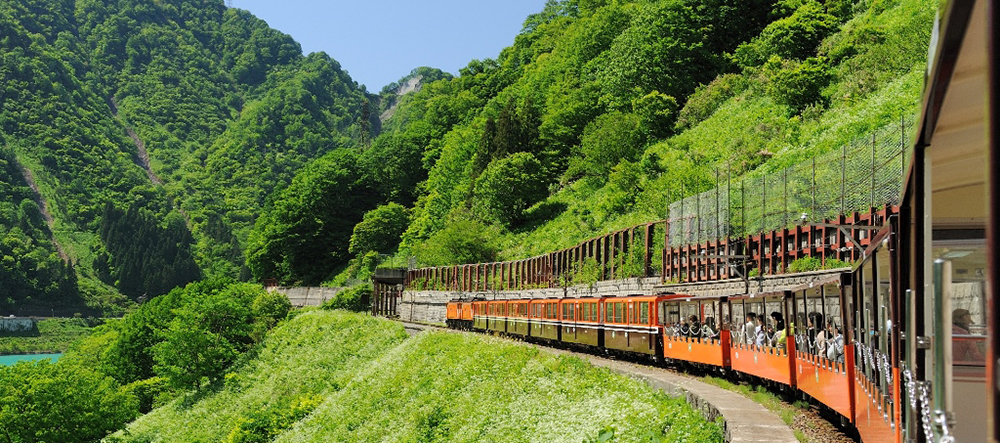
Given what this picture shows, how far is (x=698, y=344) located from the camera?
24.4 m

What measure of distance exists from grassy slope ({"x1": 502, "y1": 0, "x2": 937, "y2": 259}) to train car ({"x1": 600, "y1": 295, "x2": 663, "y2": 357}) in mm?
16205

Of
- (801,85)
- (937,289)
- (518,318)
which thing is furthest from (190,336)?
(937,289)

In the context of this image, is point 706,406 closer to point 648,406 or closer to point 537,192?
point 648,406

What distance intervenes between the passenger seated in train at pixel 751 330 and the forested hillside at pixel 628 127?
74.1ft

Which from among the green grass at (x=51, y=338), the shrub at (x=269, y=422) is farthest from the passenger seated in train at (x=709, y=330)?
the green grass at (x=51, y=338)

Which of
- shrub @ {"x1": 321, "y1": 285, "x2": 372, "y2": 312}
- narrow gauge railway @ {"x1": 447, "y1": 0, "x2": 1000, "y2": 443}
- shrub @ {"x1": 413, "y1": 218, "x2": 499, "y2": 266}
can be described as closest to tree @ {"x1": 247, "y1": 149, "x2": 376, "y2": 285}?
shrub @ {"x1": 321, "y1": 285, "x2": 372, "y2": 312}

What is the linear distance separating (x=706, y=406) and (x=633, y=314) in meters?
13.7

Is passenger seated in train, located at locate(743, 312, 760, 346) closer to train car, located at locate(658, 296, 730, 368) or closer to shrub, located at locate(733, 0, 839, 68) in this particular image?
train car, located at locate(658, 296, 730, 368)

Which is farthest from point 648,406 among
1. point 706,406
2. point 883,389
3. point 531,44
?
point 531,44

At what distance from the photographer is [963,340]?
3.92 metres

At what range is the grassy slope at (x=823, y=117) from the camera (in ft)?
161

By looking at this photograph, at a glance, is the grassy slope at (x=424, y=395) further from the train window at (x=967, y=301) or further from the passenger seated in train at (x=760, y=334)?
the train window at (x=967, y=301)

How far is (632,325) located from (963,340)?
1018 inches

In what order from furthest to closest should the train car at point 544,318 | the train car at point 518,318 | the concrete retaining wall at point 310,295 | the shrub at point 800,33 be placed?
the concrete retaining wall at point 310,295
the shrub at point 800,33
the train car at point 518,318
the train car at point 544,318
